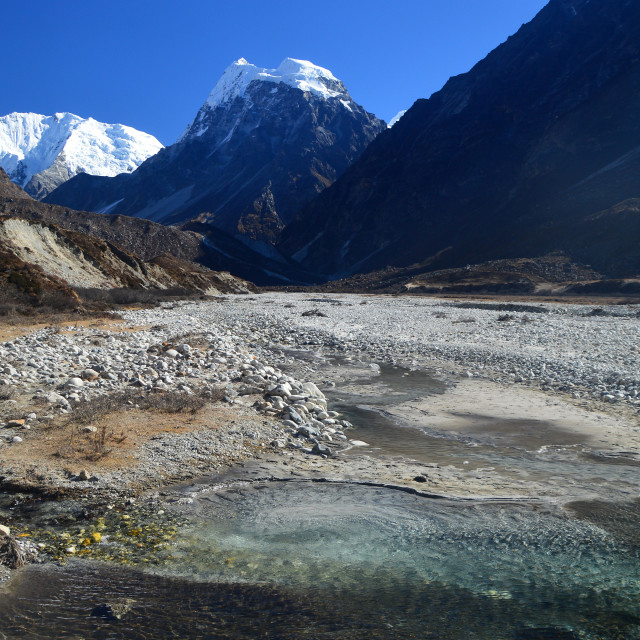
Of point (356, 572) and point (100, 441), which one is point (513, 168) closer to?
point (100, 441)

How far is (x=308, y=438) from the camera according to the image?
955 cm

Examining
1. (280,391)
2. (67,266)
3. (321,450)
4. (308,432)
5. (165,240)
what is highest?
(165,240)

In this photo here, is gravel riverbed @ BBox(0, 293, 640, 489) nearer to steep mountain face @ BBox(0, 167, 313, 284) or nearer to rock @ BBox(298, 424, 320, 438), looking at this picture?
rock @ BBox(298, 424, 320, 438)

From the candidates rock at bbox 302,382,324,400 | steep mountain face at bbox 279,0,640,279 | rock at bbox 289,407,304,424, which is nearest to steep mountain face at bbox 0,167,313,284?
steep mountain face at bbox 279,0,640,279

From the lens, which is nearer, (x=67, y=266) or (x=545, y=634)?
(x=545, y=634)

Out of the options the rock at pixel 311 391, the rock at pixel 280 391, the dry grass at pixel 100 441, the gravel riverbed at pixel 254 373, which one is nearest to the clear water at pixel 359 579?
the dry grass at pixel 100 441

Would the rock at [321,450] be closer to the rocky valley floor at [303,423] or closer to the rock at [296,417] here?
A: the rocky valley floor at [303,423]

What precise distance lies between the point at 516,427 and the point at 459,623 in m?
6.53

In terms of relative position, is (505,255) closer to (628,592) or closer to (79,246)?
(79,246)

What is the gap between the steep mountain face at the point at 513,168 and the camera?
→ 86938mm

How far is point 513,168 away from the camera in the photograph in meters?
119

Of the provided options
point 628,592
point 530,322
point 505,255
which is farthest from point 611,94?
point 628,592

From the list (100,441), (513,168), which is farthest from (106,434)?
(513,168)

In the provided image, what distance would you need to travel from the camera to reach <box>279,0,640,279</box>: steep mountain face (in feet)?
285
